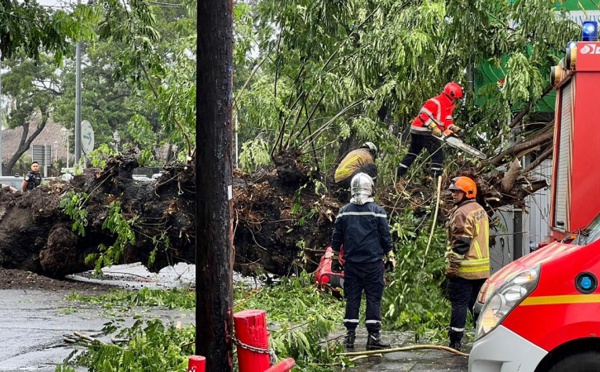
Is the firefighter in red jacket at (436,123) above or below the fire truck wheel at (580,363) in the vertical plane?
above

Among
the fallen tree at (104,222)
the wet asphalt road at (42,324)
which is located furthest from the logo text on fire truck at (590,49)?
the fallen tree at (104,222)

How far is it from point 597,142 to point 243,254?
230 inches

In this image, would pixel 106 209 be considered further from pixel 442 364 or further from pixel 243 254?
pixel 442 364

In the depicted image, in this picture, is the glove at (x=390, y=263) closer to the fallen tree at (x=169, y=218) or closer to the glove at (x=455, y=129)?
the fallen tree at (x=169, y=218)

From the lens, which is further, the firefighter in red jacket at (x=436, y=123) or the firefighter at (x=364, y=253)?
the firefighter in red jacket at (x=436, y=123)

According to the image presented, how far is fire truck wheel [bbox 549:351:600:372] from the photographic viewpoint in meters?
4.89

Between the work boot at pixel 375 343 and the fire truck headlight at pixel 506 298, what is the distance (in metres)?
2.98

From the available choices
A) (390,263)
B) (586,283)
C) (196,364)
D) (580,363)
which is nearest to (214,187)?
(196,364)

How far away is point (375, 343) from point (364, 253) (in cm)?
84

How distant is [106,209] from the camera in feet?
42.2

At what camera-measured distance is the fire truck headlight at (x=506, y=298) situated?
5133 millimetres

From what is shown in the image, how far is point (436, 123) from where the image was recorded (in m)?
11.9

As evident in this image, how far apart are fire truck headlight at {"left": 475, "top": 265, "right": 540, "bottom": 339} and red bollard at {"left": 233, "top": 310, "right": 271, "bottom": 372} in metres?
1.37

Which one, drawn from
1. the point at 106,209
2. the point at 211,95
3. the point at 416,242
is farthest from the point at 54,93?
the point at 211,95
